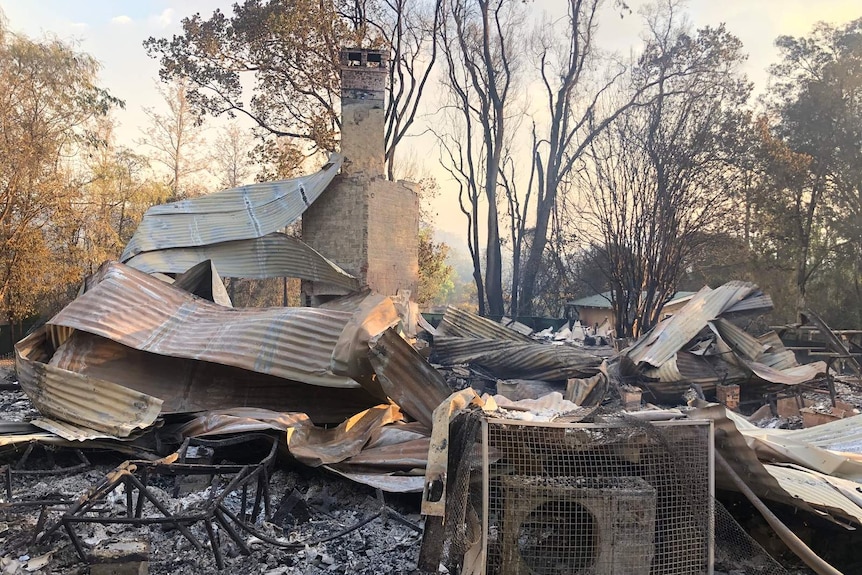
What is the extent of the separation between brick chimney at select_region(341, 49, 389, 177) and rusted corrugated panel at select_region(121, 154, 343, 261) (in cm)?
161

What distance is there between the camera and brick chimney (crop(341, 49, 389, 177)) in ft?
39.4

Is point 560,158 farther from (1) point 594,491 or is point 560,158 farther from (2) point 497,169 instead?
(1) point 594,491

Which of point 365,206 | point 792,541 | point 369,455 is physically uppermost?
point 365,206

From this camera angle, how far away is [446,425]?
2875mm

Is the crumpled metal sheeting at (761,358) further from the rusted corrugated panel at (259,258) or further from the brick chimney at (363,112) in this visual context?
the brick chimney at (363,112)

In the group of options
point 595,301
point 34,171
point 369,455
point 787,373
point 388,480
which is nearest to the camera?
point 388,480

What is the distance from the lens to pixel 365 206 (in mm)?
11742

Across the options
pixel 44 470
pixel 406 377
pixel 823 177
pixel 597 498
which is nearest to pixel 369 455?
pixel 406 377

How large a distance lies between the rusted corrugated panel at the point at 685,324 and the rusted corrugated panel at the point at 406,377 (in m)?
4.86

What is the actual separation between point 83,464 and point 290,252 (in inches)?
209

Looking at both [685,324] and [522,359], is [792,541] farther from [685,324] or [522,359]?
[685,324]

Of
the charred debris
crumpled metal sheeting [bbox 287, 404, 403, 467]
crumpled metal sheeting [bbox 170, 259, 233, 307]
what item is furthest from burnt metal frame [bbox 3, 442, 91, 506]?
crumpled metal sheeting [bbox 170, 259, 233, 307]

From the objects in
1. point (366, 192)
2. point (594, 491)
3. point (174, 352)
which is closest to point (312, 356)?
point (174, 352)

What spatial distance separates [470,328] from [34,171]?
1155cm
